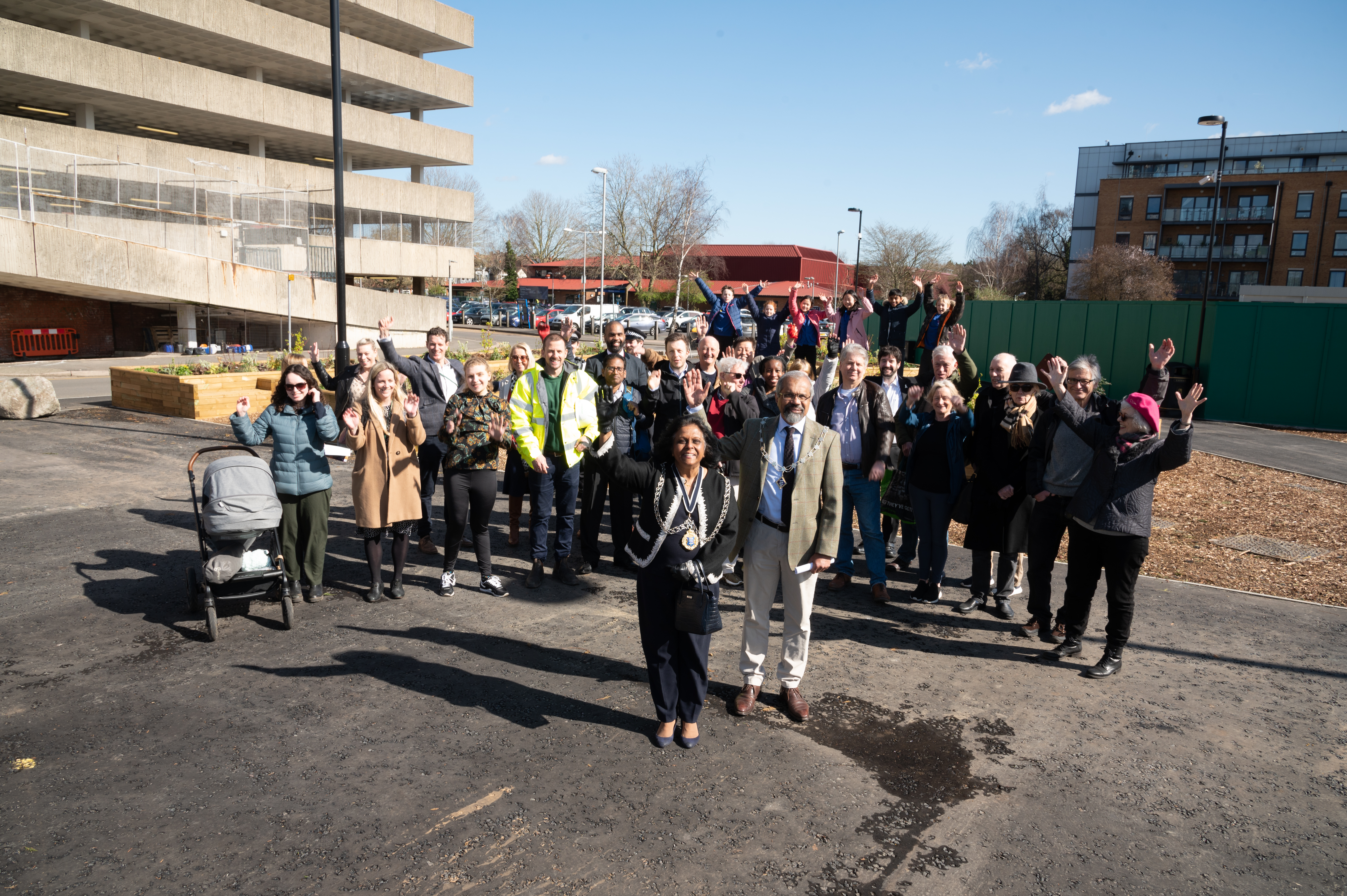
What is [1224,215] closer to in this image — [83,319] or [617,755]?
[83,319]

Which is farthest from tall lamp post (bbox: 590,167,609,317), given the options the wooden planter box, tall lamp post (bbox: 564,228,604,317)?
the wooden planter box

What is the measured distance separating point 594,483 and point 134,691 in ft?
12.2

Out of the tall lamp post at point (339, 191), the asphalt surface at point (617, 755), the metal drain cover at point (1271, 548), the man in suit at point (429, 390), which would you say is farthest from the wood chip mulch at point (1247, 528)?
the tall lamp post at point (339, 191)

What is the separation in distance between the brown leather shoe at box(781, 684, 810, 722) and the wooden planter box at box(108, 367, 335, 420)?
12.1 m

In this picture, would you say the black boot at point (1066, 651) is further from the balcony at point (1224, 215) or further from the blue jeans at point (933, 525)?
the balcony at point (1224, 215)

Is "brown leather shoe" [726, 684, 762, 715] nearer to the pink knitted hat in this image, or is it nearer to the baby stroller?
the pink knitted hat

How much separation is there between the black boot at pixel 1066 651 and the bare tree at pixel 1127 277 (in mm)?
50982

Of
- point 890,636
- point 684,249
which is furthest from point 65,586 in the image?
point 684,249

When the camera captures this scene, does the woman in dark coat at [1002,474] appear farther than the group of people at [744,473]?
Yes

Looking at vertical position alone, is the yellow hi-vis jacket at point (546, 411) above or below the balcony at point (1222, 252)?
below

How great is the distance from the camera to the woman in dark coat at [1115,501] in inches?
212

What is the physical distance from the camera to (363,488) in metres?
6.52

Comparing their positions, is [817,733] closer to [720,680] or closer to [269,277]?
[720,680]

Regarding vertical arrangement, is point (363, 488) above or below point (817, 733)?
above
